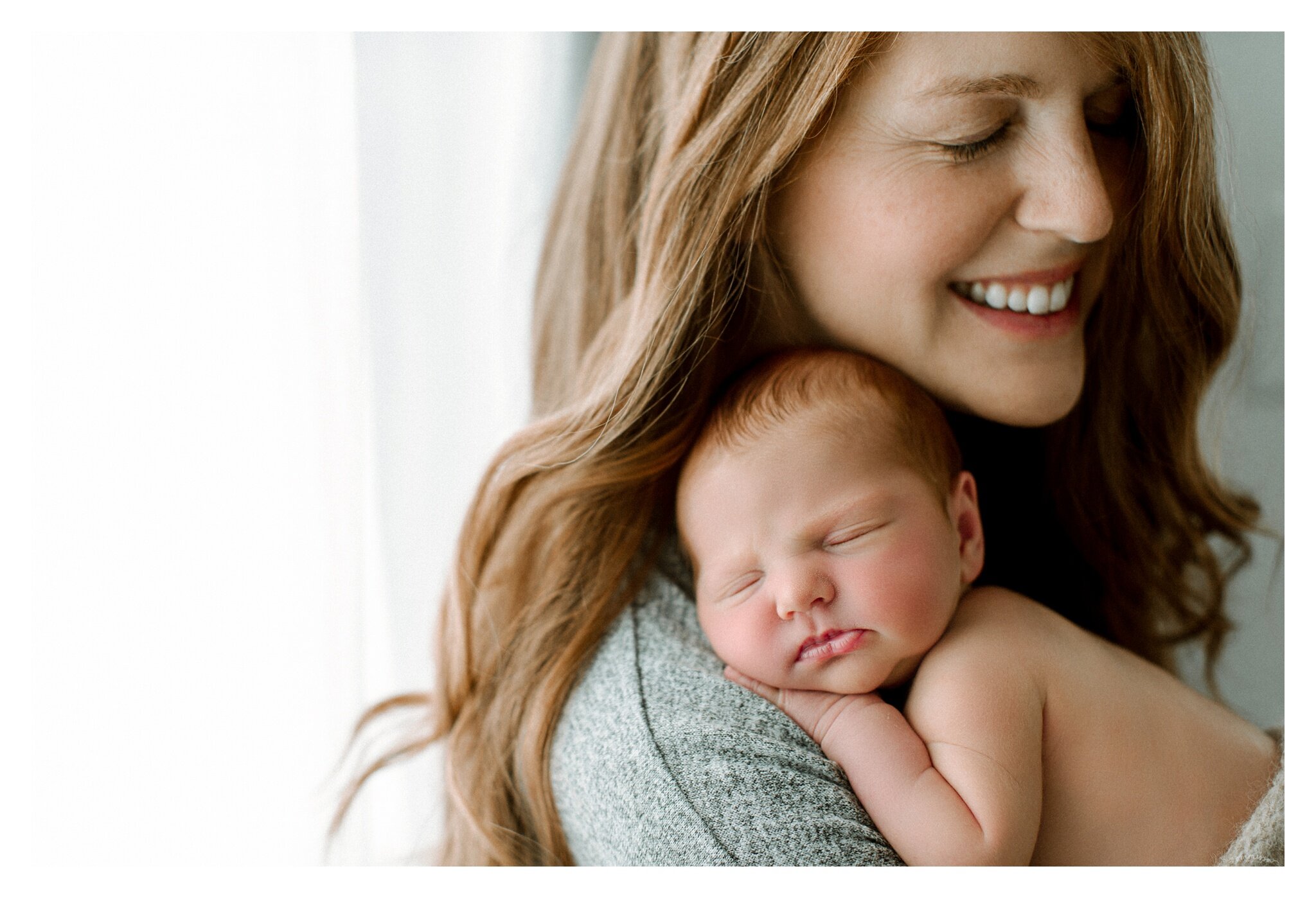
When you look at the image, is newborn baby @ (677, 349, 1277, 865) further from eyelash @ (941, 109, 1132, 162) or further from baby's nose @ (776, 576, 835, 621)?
eyelash @ (941, 109, 1132, 162)

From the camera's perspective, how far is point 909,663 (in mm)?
958

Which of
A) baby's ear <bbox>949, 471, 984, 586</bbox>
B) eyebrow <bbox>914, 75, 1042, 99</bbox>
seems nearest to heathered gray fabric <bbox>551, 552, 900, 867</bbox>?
baby's ear <bbox>949, 471, 984, 586</bbox>

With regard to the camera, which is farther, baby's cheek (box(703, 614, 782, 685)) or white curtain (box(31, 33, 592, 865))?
white curtain (box(31, 33, 592, 865))

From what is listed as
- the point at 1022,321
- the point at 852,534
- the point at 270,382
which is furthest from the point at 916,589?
the point at 270,382

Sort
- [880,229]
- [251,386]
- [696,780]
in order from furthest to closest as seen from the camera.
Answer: [251,386]
[880,229]
[696,780]

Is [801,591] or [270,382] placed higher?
[270,382]

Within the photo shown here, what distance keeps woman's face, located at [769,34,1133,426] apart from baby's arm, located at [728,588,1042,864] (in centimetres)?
30

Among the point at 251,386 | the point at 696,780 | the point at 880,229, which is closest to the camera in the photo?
the point at 696,780

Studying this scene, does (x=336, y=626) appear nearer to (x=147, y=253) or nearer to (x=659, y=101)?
(x=147, y=253)

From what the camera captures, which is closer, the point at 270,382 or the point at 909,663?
the point at 909,663

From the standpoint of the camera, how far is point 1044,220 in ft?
3.14

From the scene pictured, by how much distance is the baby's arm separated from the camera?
34.1 inches

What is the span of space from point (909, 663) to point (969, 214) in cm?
44

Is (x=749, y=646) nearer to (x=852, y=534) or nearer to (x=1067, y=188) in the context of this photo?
(x=852, y=534)
